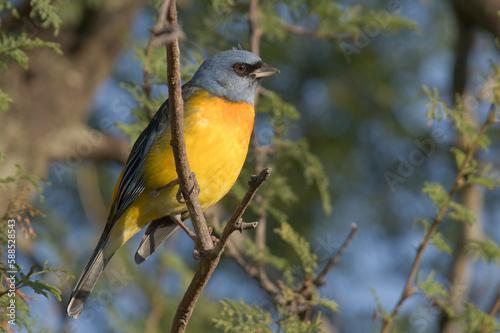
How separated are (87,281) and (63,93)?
121 inches

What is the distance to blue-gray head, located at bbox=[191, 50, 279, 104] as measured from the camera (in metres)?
4.05

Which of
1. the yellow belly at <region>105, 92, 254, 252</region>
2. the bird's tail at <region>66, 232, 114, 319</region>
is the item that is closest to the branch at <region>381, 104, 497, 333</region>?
the yellow belly at <region>105, 92, 254, 252</region>

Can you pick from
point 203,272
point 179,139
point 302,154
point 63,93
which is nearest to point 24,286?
point 203,272

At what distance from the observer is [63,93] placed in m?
6.36

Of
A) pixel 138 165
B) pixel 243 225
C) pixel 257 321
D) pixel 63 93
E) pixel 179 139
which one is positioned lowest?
pixel 257 321

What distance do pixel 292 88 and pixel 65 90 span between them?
9.46 feet

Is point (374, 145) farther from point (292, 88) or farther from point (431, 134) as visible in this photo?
point (292, 88)

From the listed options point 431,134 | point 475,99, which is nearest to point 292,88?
point 431,134

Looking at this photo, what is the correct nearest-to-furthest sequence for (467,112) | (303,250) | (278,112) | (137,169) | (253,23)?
(137,169) → (303,250) → (278,112) → (253,23) → (467,112)

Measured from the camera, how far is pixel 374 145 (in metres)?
7.44

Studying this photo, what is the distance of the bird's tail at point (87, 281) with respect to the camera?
3.81m

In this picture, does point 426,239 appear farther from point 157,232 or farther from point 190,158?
point 157,232

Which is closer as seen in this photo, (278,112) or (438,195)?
(438,195)

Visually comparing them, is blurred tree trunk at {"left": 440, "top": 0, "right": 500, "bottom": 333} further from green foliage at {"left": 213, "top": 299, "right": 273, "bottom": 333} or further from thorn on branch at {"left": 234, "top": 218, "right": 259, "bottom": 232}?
thorn on branch at {"left": 234, "top": 218, "right": 259, "bottom": 232}
